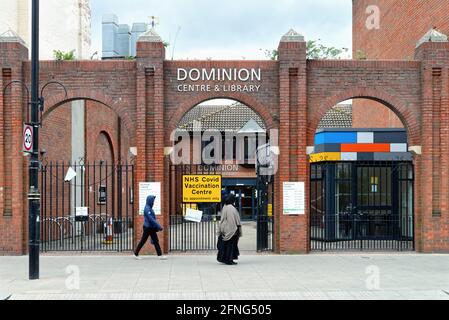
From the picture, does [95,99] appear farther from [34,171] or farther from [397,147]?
[397,147]

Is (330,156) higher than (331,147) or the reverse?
the reverse

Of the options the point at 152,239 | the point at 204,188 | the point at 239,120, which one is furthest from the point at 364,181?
the point at 239,120

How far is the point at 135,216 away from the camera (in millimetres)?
16656

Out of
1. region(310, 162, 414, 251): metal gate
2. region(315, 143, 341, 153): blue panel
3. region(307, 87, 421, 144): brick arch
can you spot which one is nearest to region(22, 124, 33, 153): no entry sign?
region(307, 87, 421, 144): brick arch

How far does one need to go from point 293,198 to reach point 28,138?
732cm

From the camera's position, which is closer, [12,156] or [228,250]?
[228,250]

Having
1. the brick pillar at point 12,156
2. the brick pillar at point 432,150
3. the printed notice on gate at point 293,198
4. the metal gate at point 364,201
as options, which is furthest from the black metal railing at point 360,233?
the brick pillar at point 12,156

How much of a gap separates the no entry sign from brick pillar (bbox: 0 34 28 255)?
14.4 ft

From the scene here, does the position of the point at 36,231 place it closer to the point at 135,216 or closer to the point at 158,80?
the point at 135,216

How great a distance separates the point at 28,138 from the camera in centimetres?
1234

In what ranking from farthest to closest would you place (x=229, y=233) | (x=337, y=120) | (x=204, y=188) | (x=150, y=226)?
(x=337, y=120), (x=204, y=188), (x=150, y=226), (x=229, y=233)

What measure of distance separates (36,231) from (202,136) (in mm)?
27092

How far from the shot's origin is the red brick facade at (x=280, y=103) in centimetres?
1650

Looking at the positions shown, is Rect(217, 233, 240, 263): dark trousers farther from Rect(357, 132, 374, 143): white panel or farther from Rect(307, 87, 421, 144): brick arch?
Rect(357, 132, 374, 143): white panel
